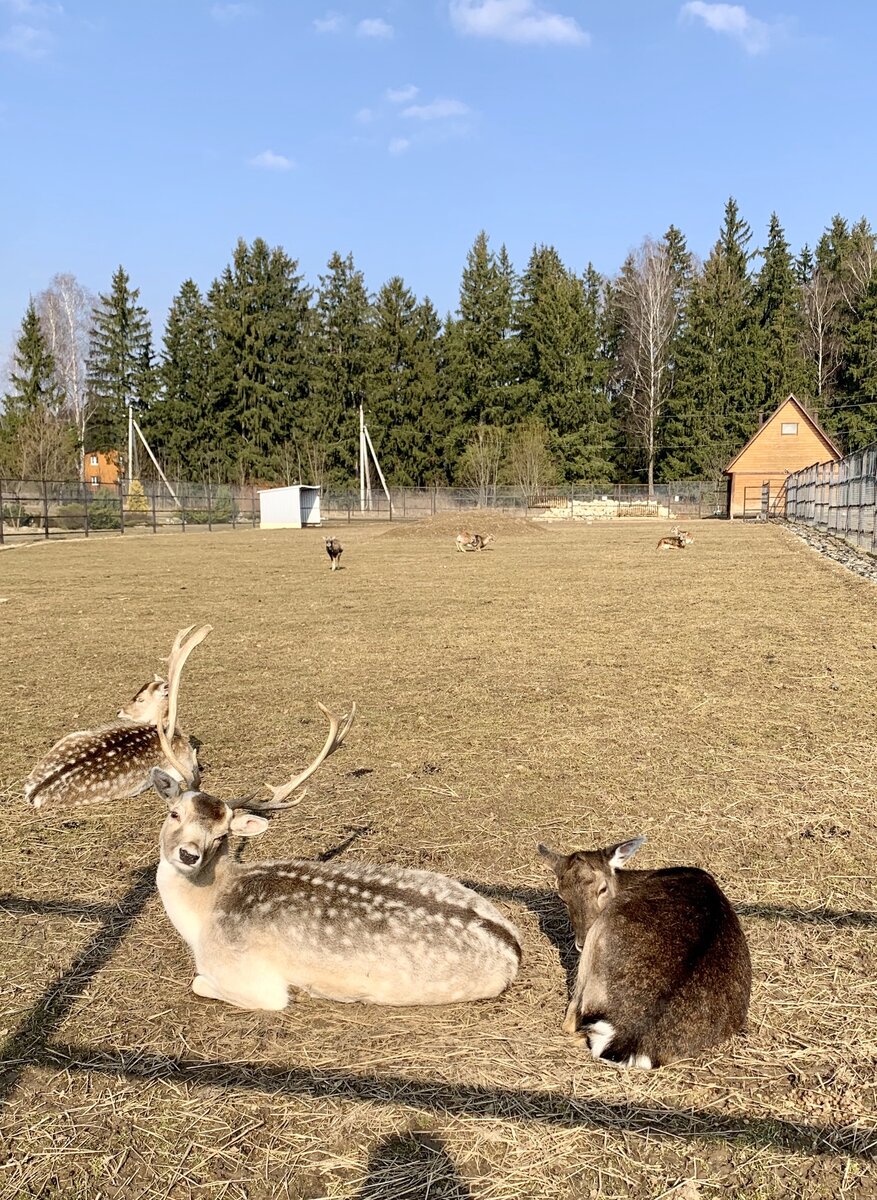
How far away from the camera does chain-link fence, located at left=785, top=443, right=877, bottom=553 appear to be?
2091 cm

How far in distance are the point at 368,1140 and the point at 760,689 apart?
19.9ft

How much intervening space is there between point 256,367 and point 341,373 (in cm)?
671

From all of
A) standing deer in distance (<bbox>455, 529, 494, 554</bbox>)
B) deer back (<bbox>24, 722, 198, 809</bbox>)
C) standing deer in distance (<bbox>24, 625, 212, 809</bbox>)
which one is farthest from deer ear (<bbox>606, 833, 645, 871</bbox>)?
standing deer in distance (<bbox>455, 529, 494, 554</bbox>)

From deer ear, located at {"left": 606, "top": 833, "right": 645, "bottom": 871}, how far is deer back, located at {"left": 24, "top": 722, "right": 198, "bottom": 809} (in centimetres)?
273

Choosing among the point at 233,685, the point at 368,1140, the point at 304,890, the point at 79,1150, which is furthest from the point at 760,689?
the point at 79,1150

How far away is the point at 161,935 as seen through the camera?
376 cm

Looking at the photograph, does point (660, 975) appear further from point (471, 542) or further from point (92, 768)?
point (471, 542)

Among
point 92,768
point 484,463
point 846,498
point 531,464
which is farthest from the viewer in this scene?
point 484,463

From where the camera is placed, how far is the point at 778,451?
5588 cm

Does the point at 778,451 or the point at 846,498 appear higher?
the point at 778,451

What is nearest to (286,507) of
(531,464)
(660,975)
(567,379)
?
(531,464)

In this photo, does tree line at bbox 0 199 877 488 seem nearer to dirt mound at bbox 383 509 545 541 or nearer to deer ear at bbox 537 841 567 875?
dirt mound at bbox 383 509 545 541

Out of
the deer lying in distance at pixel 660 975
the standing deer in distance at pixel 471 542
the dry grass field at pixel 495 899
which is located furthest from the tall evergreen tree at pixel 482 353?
the deer lying in distance at pixel 660 975

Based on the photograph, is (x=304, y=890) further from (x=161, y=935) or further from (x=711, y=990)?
(x=711, y=990)
